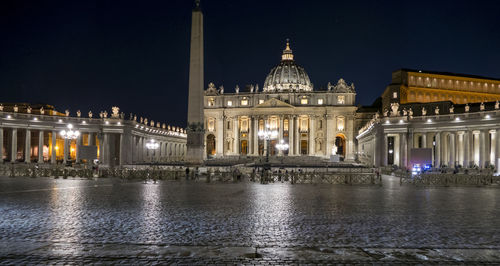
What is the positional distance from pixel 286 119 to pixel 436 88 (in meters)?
39.1

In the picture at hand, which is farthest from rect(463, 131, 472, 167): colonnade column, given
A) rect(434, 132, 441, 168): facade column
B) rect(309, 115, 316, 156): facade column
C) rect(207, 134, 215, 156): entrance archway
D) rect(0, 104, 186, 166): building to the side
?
rect(207, 134, 215, 156): entrance archway

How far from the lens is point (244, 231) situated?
1242 cm

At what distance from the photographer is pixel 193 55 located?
3722 centimetres

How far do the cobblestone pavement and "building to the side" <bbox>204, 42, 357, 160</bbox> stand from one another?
9532 centimetres

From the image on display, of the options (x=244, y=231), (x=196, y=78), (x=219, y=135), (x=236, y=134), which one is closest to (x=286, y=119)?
(x=236, y=134)

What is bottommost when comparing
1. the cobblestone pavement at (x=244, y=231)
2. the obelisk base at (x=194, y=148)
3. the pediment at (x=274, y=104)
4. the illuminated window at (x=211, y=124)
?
the cobblestone pavement at (x=244, y=231)

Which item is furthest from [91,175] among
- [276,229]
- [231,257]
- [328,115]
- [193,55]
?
[328,115]

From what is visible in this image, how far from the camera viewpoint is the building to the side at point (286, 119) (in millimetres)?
115812

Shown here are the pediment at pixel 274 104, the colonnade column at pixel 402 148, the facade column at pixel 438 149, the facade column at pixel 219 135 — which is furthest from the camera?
the facade column at pixel 219 135

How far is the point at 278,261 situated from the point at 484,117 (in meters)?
53.3

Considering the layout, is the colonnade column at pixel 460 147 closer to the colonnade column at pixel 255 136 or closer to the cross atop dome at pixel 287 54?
the colonnade column at pixel 255 136

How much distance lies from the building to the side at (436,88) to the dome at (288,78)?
42.9 meters

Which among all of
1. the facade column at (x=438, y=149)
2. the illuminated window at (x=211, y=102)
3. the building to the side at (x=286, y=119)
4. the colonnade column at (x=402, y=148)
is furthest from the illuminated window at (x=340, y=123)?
the facade column at (x=438, y=149)

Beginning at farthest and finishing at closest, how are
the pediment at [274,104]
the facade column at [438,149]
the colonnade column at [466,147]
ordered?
the pediment at [274,104] → the facade column at [438,149] → the colonnade column at [466,147]
